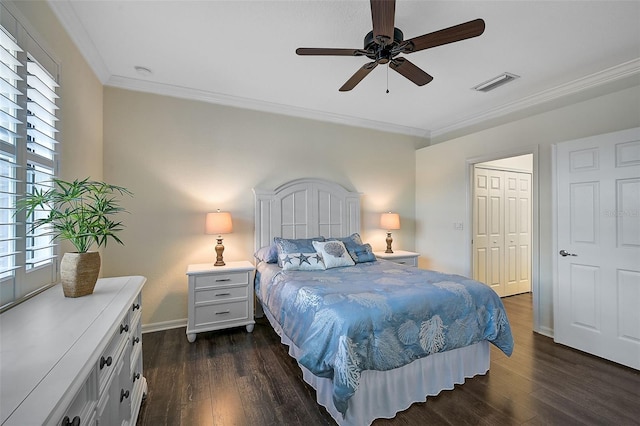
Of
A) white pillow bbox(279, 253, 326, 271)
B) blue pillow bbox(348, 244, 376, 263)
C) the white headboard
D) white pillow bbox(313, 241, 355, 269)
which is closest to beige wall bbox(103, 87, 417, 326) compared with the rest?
the white headboard

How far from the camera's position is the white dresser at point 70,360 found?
71 cm

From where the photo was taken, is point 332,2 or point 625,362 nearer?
point 332,2

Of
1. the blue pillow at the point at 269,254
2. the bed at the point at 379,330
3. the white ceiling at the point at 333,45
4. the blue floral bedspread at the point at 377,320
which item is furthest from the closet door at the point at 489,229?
the blue pillow at the point at 269,254

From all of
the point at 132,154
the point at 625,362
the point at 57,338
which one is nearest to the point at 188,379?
the point at 57,338

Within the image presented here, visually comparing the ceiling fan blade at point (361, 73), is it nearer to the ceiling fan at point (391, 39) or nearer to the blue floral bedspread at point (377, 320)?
the ceiling fan at point (391, 39)

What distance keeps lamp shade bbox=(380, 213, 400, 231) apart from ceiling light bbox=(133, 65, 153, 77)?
3530 mm

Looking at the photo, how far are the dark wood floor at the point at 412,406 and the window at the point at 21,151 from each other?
3.76 ft

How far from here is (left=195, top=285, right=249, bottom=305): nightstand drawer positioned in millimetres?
3000

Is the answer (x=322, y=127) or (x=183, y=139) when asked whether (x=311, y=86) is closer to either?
(x=322, y=127)

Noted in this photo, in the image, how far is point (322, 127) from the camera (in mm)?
4203

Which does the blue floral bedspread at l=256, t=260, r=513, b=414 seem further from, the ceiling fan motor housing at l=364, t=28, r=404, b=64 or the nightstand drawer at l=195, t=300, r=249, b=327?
the ceiling fan motor housing at l=364, t=28, r=404, b=64

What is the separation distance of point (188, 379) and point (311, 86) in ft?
10.4

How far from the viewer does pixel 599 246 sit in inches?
106

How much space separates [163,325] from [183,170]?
72.2 inches
